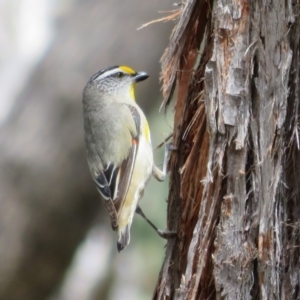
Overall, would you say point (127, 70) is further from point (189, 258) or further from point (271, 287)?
point (271, 287)

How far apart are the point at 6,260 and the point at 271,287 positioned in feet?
11.9

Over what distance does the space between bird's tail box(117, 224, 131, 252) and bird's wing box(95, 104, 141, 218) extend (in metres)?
0.13

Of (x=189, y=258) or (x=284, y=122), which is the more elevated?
(x=284, y=122)

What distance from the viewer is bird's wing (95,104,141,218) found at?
4594mm

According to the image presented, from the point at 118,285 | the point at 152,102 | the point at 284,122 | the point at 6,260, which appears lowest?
the point at 118,285

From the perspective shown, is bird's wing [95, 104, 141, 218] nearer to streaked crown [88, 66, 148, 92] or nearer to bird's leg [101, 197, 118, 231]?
bird's leg [101, 197, 118, 231]

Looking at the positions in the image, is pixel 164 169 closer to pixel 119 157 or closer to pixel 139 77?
pixel 119 157

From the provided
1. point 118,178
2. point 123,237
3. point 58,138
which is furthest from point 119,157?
point 58,138

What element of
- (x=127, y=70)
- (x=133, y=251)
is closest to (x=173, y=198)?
(x=127, y=70)

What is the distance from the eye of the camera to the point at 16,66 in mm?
7953

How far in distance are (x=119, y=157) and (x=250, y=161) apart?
1.57 meters

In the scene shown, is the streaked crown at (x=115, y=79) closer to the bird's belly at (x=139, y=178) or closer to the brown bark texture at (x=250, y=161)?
the bird's belly at (x=139, y=178)

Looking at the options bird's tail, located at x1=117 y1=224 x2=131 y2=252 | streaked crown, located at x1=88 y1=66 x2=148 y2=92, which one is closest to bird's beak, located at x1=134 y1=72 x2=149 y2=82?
streaked crown, located at x1=88 y1=66 x2=148 y2=92

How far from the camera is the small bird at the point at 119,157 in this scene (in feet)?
15.0
